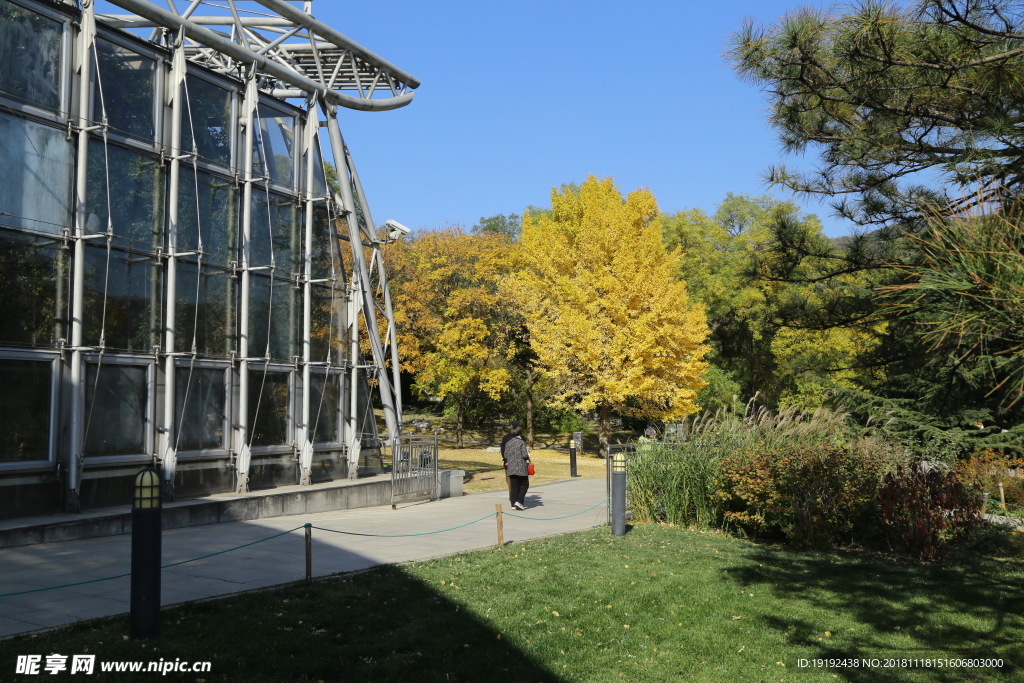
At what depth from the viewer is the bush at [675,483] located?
1477 centimetres

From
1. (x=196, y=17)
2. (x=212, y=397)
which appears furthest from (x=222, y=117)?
(x=212, y=397)

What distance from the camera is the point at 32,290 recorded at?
13.2 meters

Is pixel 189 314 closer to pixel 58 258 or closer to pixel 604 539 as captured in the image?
pixel 58 258

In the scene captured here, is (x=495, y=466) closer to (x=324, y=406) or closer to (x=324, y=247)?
(x=324, y=406)

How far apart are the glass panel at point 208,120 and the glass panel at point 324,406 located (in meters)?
5.10

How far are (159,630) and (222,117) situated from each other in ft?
41.1

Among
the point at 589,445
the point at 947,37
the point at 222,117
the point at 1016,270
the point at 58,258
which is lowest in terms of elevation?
the point at 589,445

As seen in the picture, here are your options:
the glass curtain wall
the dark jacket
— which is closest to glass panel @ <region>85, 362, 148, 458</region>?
the glass curtain wall

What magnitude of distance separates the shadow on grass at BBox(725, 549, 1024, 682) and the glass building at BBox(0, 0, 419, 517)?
10.1m

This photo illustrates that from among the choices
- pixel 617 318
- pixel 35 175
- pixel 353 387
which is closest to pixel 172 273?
pixel 35 175

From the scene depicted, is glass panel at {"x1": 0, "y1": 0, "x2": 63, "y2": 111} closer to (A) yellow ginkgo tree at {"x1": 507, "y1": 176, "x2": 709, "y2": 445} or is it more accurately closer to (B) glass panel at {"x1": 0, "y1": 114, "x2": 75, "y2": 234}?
(B) glass panel at {"x1": 0, "y1": 114, "x2": 75, "y2": 234}

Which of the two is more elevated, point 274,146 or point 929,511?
point 274,146

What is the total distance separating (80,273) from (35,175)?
5.39 feet

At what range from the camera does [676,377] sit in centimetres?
3328
